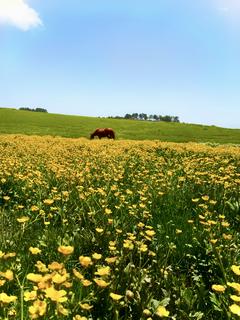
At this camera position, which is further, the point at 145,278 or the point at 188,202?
the point at 188,202

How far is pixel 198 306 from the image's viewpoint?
3396 mm

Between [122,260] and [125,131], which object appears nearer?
[122,260]

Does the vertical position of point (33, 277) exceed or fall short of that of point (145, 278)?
it exceeds it

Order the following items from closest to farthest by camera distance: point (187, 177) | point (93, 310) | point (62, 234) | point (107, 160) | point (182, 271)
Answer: point (93, 310) < point (182, 271) < point (62, 234) < point (187, 177) < point (107, 160)

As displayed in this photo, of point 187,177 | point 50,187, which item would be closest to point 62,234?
point 50,187

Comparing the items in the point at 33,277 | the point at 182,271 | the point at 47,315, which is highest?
the point at 33,277

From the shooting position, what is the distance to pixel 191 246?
466 cm

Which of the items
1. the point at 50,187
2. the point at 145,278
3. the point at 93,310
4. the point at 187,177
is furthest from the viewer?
the point at 187,177

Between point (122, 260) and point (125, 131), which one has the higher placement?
point (122, 260)

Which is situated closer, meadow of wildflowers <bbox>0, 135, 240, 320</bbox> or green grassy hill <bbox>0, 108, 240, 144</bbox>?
meadow of wildflowers <bbox>0, 135, 240, 320</bbox>

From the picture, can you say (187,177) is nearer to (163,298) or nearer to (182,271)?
(182,271)

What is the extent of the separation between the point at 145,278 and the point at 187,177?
5.51 metres

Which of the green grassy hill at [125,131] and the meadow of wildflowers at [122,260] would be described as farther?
the green grassy hill at [125,131]

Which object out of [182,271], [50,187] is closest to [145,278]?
[182,271]
